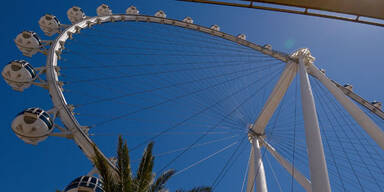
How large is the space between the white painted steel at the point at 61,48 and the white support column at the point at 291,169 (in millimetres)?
5024

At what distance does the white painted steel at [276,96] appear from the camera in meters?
13.7

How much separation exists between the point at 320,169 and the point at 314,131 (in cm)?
140

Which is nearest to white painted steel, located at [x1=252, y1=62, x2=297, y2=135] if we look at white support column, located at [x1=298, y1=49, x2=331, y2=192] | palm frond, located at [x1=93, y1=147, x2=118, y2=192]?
white support column, located at [x1=298, y1=49, x2=331, y2=192]

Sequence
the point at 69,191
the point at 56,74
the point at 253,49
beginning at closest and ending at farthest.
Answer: the point at 69,191, the point at 56,74, the point at 253,49

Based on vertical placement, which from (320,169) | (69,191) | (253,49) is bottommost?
(69,191)

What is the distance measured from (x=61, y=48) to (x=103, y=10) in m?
7.33

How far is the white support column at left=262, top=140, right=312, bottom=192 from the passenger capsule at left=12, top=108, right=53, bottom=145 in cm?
858

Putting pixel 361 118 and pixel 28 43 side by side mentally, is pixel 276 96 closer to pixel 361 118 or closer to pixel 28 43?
pixel 361 118

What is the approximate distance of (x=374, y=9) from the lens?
7090 millimetres

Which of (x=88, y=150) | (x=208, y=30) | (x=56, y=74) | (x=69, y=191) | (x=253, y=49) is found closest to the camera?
(x=69, y=191)

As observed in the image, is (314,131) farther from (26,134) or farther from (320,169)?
(26,134)

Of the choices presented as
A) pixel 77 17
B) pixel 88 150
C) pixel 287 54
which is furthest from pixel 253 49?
pixel 88 150

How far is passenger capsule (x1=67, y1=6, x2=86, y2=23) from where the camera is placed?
16.4m

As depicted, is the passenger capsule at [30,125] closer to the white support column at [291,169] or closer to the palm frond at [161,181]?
the palm frond at [161,181]
